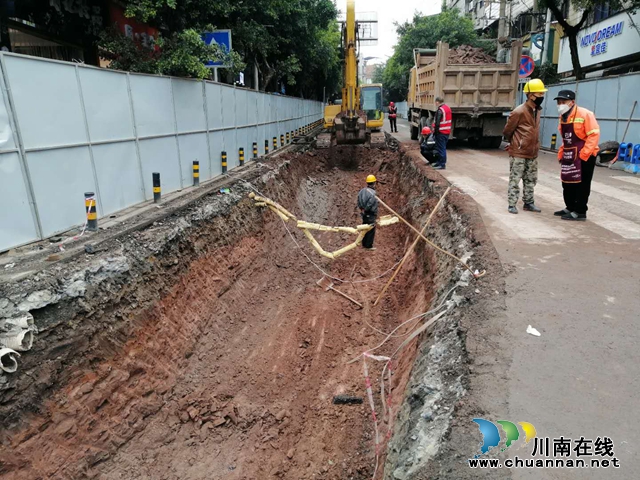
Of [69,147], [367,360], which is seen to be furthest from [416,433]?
[69,147]

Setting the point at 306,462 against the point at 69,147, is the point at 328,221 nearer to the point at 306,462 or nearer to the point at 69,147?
the point at 69,147

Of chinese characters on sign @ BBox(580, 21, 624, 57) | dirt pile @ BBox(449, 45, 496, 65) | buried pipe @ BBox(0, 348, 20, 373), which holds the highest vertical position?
chinese characters on sign @ BBox(580, 21, 624, 57)

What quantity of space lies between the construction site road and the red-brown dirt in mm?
1319

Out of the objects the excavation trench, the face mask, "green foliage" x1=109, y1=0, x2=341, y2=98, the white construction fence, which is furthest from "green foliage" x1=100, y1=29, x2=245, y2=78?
the face mask

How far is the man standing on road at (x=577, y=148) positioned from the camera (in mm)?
6125

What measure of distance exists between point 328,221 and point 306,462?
8545mm

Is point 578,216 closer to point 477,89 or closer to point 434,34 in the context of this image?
point 477,89

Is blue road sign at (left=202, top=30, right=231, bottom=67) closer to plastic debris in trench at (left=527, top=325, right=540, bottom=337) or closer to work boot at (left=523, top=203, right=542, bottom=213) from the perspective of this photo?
work boot at (left=523, top=203, right=542, bottom=213)

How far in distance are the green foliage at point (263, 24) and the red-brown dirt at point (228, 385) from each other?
19.5 ft

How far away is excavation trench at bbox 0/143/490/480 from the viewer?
13.6ft

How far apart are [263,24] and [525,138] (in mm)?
14834

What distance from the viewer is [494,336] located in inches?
148

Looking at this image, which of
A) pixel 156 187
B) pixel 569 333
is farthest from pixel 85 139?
pixel 569 333

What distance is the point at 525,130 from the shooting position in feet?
21.7
